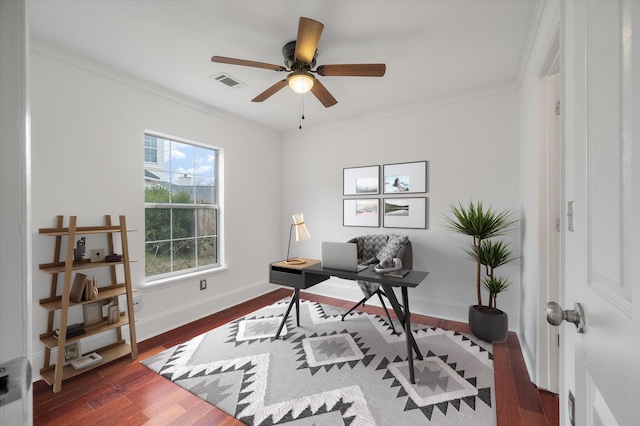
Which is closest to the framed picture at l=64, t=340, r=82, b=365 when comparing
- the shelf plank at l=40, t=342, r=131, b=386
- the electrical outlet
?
the shelf plank at l=40, t=342, r=131, b=386

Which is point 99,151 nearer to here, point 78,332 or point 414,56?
point 78,332

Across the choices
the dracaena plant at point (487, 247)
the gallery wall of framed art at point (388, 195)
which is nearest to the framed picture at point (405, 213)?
the gallery wall of framed art at point (388, 195)

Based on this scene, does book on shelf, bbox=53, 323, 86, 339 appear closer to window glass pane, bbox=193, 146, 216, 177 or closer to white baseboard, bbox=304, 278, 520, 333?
window glass pane, bbox=193, 146, 216, 177

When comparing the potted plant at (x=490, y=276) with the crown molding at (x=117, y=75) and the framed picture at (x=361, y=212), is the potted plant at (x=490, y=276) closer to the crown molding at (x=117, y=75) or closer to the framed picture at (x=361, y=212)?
the framed picture at (x=361, y=212)

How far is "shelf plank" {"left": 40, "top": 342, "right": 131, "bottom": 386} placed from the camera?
2129 mm

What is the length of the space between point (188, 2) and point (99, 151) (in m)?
1.64

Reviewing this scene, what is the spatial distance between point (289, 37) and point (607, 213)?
230 cm

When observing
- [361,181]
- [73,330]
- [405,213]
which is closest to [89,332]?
[73,330]

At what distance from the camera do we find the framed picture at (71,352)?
89.4 inches

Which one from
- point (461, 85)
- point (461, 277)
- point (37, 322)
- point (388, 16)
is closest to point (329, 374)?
point (461, 277)

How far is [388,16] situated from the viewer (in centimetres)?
195

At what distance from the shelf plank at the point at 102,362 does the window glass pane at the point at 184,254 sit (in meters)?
0.94

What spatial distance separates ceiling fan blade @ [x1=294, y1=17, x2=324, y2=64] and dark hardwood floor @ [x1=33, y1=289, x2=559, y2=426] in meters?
2.48

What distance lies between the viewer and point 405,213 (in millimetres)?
3570
